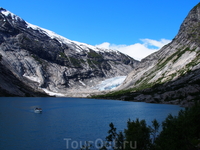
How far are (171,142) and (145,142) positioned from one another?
12.8ft

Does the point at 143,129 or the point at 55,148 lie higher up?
the point at 143,129

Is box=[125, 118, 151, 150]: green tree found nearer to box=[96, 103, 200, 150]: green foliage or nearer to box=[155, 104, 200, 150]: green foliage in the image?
box=[96, 103, 200, 150]: green foliage


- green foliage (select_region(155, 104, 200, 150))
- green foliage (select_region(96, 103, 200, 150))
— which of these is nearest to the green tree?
green foliage (select_region(96, 103, 200, 150))

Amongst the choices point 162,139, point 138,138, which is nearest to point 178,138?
point 162,139

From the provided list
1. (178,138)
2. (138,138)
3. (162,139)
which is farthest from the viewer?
(162,139)

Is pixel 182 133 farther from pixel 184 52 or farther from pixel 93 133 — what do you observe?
pixel 184 52

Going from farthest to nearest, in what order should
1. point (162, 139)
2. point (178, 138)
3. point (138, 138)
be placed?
point (162, 139) < point (178, 138) < point (138, 138)

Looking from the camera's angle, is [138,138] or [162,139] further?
[162,139]

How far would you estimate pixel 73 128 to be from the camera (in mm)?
57375

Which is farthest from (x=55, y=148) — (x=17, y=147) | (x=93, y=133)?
(x=93, y=133)

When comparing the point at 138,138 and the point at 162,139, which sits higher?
the point at 138,138

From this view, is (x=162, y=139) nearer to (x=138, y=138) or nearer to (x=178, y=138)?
(x=178, y=138)

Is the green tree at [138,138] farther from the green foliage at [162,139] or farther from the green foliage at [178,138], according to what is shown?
the green foliage at [178,138]

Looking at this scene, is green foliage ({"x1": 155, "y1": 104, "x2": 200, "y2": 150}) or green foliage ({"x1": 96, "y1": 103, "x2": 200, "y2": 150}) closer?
green foliage ({"x1": 155, "y1": 104, "x2": 200, "y2": 150})
